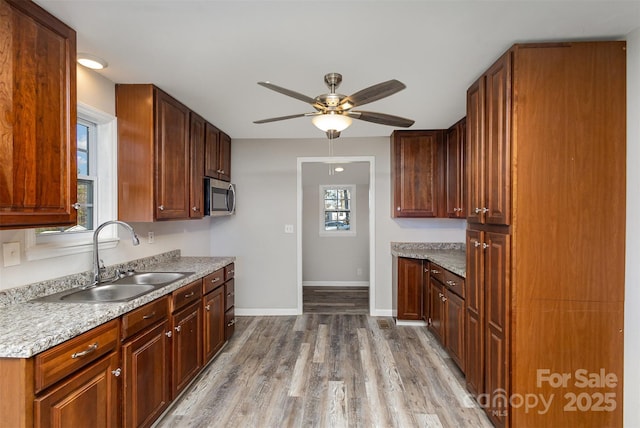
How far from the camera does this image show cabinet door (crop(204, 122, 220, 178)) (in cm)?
323

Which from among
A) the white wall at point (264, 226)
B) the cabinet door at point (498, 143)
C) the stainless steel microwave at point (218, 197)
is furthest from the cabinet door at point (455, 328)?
the stainless steel microwave at point (218, 197)

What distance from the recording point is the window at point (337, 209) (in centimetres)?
582

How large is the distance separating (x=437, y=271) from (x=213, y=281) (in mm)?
2149

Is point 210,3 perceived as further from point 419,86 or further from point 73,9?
point 419,86

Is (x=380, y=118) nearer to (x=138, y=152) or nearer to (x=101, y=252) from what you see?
(x=138, y=152)

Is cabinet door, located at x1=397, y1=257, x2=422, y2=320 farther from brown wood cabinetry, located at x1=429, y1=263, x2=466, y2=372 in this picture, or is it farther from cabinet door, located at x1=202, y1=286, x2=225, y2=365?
cabinet door, located at x1=202, y1=286, x2=225, y2=365

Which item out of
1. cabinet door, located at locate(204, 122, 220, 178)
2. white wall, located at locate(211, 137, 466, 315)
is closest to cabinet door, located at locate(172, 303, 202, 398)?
cabinet door, located at locate(204, 122, 220, 178)

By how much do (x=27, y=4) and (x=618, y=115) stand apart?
9.69 ft

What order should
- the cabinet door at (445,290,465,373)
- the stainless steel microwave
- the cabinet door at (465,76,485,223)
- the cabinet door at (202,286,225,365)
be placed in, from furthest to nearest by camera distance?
1. the stainless steel microwave
2. the cabinet door at (202,286,225,365)
3. the cabinet door at (445,290,465,373)
4. the cabinet door at (465,76,485,223)

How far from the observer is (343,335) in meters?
3.43

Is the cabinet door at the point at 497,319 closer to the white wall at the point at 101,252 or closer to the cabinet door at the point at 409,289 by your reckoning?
the cabinet door at the point at 409,289

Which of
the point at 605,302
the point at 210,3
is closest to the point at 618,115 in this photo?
the point at 605,302

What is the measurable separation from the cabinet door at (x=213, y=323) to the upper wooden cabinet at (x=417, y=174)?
7.22ft

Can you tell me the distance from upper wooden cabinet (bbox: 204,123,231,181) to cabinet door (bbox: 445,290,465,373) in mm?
2663
